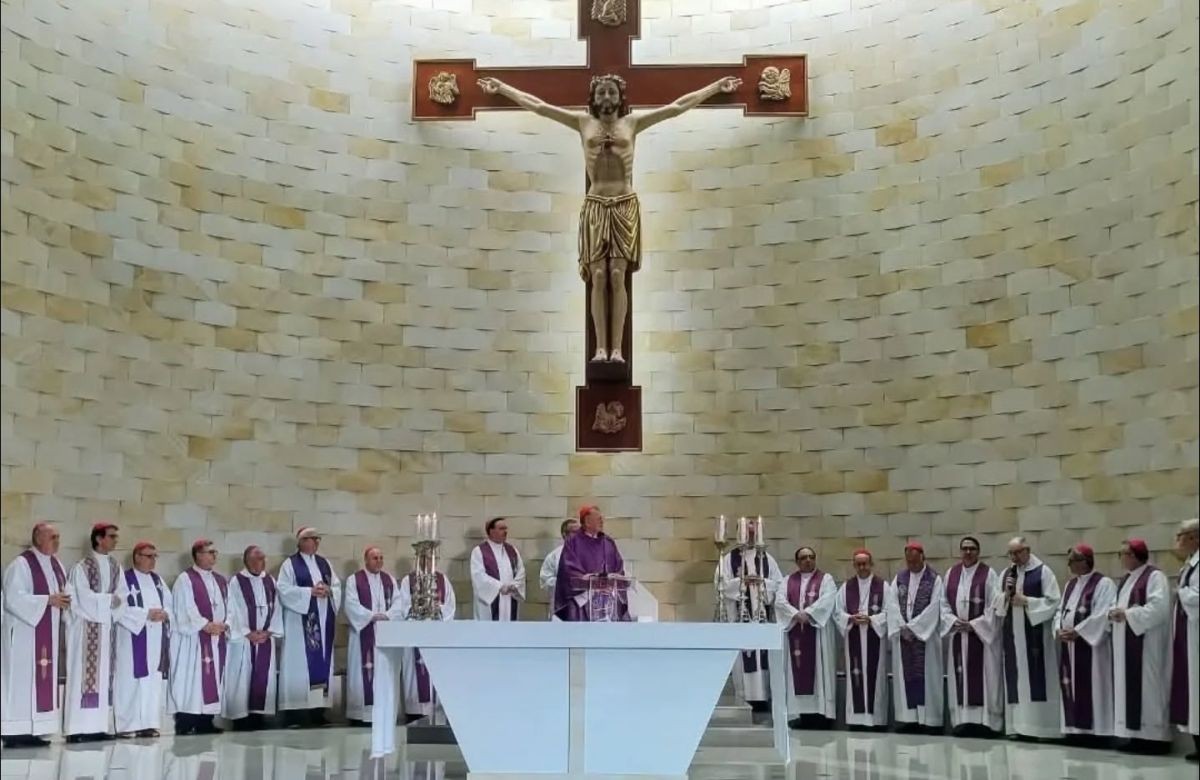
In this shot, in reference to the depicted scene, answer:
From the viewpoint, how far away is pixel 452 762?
24.8 feet

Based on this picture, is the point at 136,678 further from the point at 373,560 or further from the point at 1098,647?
the point at 1098,647

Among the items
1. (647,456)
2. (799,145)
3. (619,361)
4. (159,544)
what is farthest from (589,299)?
(159,544)

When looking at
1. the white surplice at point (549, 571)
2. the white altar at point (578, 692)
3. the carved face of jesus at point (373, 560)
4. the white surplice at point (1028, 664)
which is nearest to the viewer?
the white altar at point (578, 692)

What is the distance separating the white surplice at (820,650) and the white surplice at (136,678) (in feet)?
14.9

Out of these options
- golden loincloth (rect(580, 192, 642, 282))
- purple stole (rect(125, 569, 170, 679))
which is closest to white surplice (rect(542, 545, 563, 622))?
golden loincloth (rect(580, 192, 642, 282))

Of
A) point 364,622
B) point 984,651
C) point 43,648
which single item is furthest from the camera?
point 364,622

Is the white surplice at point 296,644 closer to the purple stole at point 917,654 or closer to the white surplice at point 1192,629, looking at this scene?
the purple stole at point 917,654

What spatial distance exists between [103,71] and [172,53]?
0.65 meters

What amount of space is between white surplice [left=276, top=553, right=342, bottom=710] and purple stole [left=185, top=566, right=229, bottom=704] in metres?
0.52

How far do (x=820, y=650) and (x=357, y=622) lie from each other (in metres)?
3.57

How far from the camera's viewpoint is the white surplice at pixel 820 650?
10.2m

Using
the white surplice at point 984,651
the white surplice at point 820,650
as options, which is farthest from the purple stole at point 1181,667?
the white surplice at point 820,650

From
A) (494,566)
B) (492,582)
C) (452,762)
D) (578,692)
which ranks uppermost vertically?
(494,566)

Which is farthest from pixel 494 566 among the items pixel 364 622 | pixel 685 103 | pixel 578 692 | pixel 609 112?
pixel 578 692
